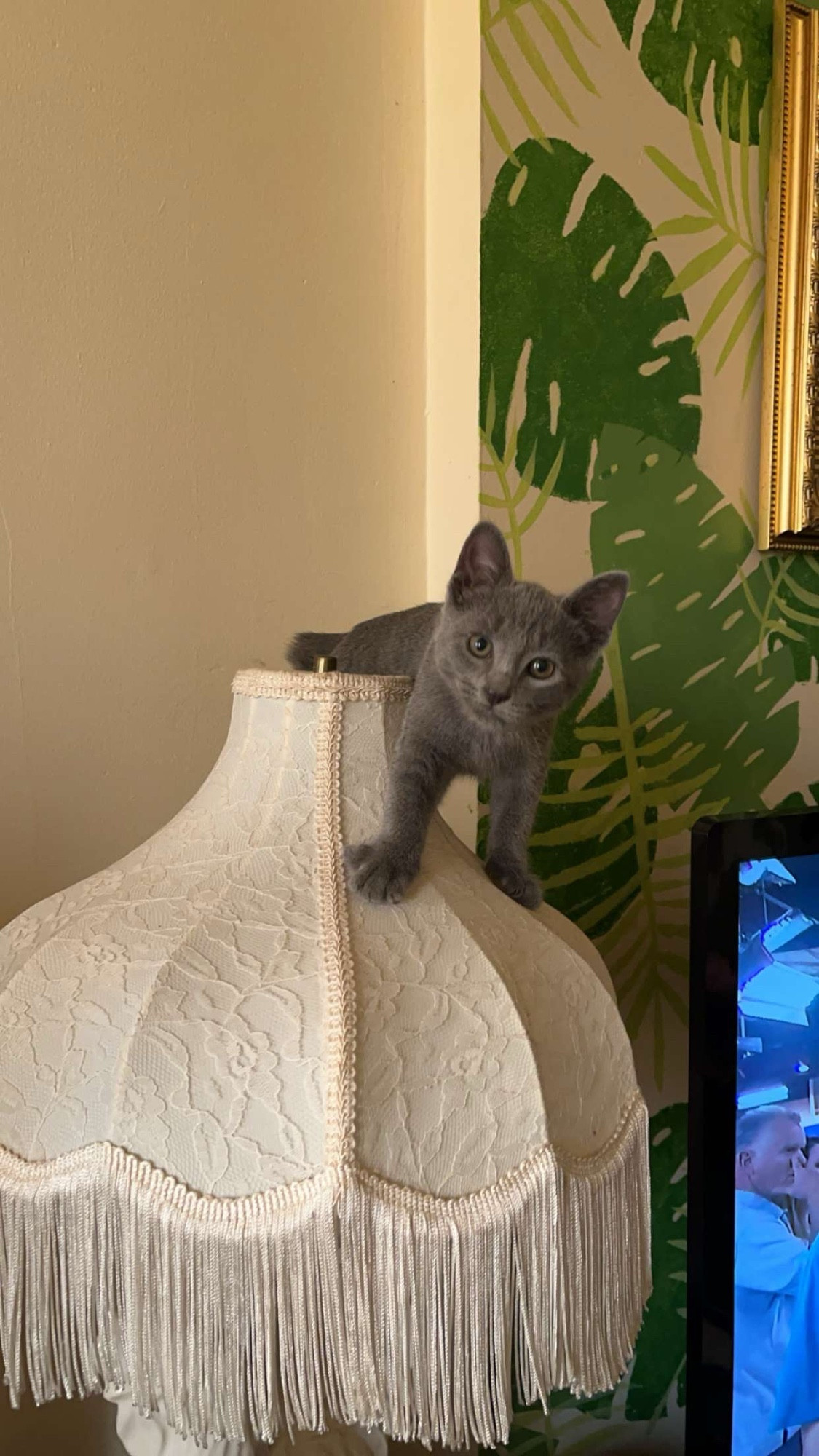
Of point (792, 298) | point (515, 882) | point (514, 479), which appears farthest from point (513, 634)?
point (792, 298)

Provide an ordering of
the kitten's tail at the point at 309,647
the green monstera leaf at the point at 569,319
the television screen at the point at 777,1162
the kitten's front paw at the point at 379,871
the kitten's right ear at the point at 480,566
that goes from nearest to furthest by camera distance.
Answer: the kitten's front paw at the point at 379,871, the kitten's right ear at the point at 480,566, the television screen at the point at 777,1162, the kitten's tail at the point at 309,647, the green monstera leaf at the point at 569,319

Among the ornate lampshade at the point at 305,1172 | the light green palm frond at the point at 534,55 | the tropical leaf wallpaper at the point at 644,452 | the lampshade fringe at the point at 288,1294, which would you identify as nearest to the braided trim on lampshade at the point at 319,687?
the ornate lampshade at the point at 305,1172

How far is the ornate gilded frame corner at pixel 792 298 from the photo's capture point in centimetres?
113

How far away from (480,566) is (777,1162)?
1.61 ft

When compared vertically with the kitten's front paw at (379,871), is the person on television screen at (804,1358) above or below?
below

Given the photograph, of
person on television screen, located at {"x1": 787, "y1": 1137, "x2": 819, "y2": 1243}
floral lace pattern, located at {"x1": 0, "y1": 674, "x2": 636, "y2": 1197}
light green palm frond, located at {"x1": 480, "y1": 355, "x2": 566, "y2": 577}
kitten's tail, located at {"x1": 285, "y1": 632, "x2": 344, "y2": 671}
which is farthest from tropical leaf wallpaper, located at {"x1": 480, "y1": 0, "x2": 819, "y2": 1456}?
floral lace pattern, located at {"x1": 0, "y1": 674, "x2": 636, "y2": 1197}

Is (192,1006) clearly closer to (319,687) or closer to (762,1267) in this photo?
(319,687)

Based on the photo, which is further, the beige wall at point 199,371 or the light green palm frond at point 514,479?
the light green palm frond at point 514,479

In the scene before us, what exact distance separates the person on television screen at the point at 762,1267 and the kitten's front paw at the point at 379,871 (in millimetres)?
373

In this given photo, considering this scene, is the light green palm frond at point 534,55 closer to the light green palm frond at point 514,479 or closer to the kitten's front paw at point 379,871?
the light green palm frond at point 514,479

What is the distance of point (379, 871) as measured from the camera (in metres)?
0.53

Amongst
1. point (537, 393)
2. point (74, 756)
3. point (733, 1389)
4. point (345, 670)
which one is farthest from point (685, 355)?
point (733, 1389)

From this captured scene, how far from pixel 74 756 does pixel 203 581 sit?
0.19 meters

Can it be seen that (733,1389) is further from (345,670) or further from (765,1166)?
(345,670)
